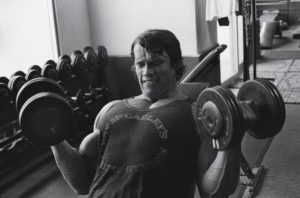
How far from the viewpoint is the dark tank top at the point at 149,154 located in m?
1.10

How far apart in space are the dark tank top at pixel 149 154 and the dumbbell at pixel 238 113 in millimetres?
64

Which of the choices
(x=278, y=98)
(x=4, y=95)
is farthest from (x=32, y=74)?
(x=278, y=98)

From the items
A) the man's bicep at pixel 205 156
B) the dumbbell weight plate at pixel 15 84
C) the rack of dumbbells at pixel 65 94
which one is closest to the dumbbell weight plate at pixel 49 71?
the rack of dumbbells at pixel 65 94

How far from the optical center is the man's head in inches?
46.3

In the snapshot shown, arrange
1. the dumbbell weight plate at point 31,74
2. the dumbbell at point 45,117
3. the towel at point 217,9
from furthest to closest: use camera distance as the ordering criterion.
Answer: the towel at point 217,9 → the dumbbell weight plate at point 31,74 → the dumbbell at point 45,117

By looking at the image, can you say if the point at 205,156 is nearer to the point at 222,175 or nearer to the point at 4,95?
the point at 222,175

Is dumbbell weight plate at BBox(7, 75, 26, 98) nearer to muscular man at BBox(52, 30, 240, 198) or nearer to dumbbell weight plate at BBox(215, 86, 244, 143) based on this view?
muscular man at BBox(52, 30, 240, 198)

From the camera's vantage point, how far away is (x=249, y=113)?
48.2 inches

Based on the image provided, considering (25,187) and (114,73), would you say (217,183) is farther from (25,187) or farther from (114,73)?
(114,73)

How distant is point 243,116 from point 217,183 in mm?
184

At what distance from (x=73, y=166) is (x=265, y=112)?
1.87 feet

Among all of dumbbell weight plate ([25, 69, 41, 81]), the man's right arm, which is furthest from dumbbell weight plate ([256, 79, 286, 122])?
dumbbell weight plate ([25, 69, 41, 81])

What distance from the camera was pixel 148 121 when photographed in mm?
1147

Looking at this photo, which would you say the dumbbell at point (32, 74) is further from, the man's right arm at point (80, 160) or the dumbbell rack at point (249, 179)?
the man's right arm at point (80, 160)
